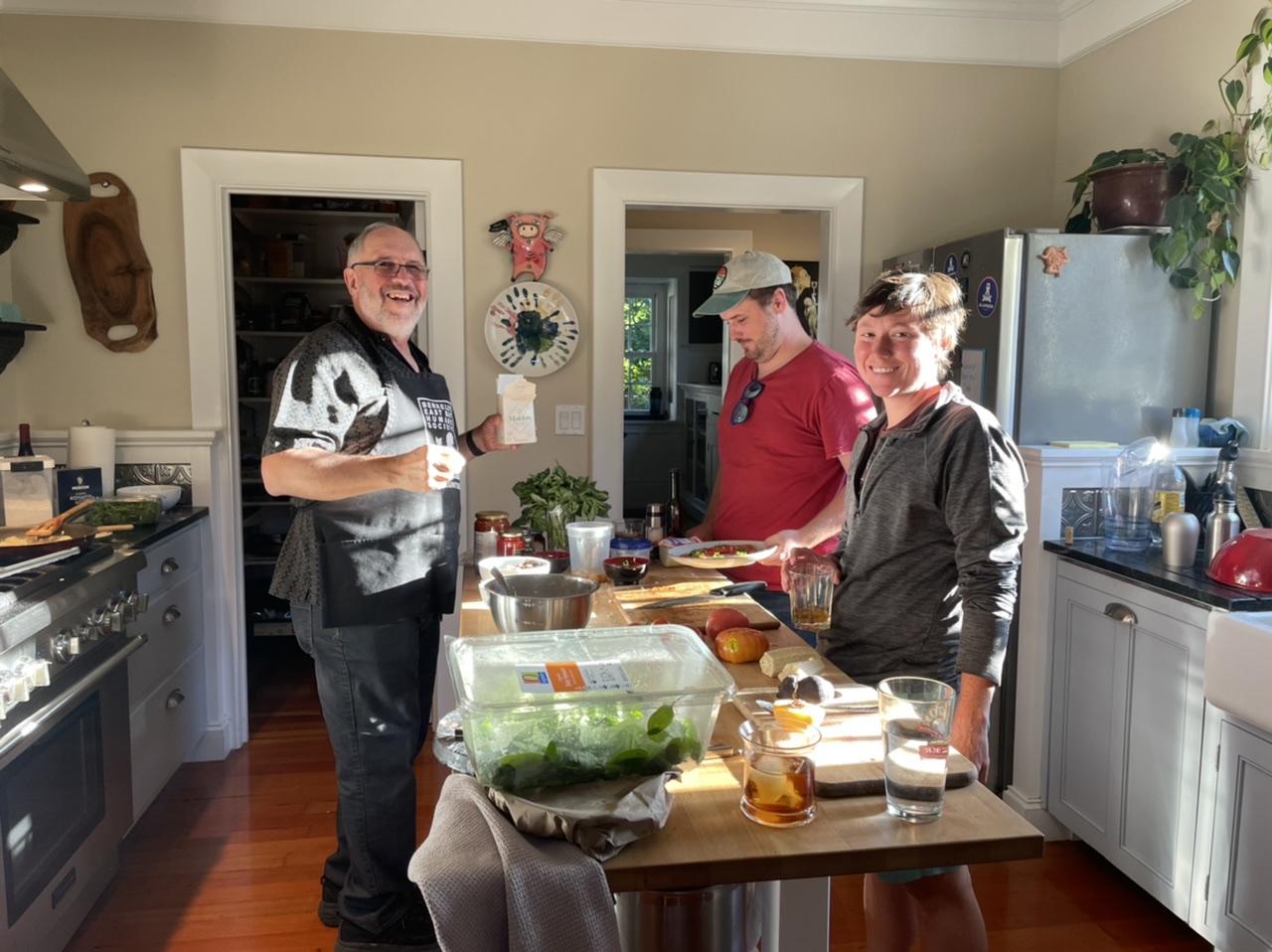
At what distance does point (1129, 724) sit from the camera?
2498 millimetres

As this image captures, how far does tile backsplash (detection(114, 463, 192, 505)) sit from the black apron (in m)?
1.51

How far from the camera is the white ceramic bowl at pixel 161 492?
325cm

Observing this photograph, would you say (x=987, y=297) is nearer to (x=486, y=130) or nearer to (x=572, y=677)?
(x=486, y=130)

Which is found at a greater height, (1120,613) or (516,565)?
(516,565)

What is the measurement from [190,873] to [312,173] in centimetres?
223

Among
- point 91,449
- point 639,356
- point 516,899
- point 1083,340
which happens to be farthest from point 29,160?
→ point 639,356

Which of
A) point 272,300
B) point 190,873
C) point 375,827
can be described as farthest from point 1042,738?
point 272,300

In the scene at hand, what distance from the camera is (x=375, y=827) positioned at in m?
2.27

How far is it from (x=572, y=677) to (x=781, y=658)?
0.54 metres

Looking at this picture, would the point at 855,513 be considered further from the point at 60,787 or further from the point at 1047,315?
the point at 60,787

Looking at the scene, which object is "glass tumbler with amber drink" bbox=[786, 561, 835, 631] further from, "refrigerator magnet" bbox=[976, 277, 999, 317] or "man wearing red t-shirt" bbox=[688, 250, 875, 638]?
"refrigerator magnet" bbox=[976, 277, 999, 317]

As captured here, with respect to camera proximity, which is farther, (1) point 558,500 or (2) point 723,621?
(1) point 558,500

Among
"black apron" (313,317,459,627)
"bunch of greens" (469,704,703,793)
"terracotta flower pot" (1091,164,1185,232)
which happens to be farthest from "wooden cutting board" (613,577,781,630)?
"terracotta flower pot" (1091,164,1185,232)

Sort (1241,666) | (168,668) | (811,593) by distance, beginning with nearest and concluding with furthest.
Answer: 1. (811,593)
2. (1241,666)
3. (168,668)
